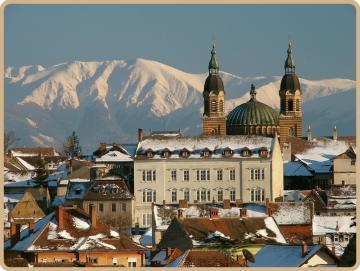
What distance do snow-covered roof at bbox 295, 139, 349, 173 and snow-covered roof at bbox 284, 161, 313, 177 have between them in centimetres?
58

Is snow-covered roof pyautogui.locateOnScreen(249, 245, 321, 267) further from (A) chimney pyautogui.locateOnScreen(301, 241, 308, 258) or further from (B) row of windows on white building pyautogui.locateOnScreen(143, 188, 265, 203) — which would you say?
(B) row of windows on white building pyautogui.locateOnScreen(143, 188, 265, 203)

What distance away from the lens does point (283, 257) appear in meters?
60.2

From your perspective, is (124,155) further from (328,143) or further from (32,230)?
(32,230)

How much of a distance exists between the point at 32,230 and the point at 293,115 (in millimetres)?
78712

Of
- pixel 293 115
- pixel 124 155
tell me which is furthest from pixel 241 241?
pixel 293 115

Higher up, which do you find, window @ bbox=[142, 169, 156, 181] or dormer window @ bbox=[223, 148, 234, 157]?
dormer window @ bbox=[223, 148, 234, 157]

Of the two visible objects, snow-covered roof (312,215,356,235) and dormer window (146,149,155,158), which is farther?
dormer window (146,149,155,158)

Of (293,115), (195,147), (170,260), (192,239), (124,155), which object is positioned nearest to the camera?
(170,260)

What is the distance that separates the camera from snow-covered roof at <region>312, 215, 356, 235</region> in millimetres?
86812

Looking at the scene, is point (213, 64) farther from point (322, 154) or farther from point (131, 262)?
point (131, 262)

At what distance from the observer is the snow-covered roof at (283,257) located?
193ft

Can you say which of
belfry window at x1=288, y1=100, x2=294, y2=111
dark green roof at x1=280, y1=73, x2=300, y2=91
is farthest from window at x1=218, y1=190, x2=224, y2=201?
dark green roof at x1=280, y1=73, x2=300, y2=91

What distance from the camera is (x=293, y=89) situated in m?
152

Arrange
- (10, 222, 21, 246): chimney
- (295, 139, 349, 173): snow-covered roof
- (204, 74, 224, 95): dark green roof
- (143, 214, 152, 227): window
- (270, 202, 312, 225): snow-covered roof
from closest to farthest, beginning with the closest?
(10, 222, 21, 246): chimney, (270, 202, 312, 225): snow-covered roof, (143, 214, 152, 227): window, (295, 139, 349, 173): snow-covered roof, (204, 74, 224, 95): dark green roof
